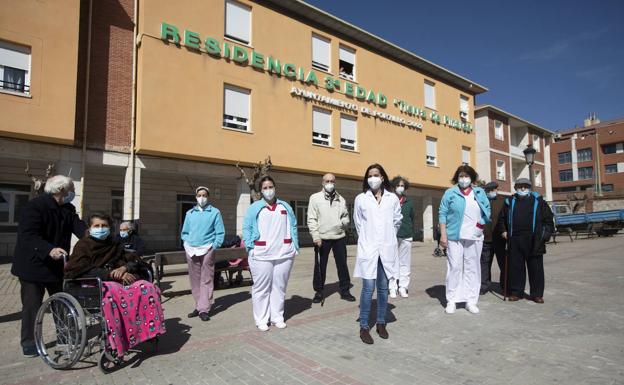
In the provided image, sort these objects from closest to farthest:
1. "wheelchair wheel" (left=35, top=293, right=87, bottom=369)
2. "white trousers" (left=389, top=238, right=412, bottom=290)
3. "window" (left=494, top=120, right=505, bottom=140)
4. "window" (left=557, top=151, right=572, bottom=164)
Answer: "wheelchair wheel" (left=35, top=293, right=87, bottom=369)
"white trousers" (left=389, top=238, right=412, bottom=290)
"window" (left=494, top=120, right=505, bottom=140)
"window" (left=557, top=151, right=572, bottom=164)

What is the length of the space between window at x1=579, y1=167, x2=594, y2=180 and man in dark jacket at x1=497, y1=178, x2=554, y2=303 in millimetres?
64210

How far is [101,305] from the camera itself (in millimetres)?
3646

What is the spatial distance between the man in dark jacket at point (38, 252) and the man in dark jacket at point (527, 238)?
20.4ft

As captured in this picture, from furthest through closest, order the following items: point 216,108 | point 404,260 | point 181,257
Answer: point 216,108 → point 181,257 → point 404,260

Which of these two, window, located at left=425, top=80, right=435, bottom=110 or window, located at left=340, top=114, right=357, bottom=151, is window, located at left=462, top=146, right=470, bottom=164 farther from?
window, located at left=340, top=114, right=357, bottom=151

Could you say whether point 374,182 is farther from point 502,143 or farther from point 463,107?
point 502,143

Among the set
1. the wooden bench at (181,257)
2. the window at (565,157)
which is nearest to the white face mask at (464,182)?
the wooden bench at (181,257)

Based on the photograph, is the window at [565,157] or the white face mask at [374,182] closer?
the white face mask at [374,182]

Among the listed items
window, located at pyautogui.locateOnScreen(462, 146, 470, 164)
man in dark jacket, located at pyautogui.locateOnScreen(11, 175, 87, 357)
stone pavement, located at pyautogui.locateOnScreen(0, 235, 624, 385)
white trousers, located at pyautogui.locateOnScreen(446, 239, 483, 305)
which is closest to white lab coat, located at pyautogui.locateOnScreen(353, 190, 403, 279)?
stone pavement, located at pyautogui.locateOnScreen(0, 235, 624, 385)

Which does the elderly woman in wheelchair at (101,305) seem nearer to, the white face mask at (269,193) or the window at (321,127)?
the white face mask at (269,193)

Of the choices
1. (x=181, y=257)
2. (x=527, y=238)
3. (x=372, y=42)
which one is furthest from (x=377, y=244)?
(x=372, y=42)

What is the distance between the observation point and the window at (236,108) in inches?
595

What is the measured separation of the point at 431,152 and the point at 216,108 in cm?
1411

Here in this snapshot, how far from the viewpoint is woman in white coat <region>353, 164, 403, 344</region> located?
172 inches
